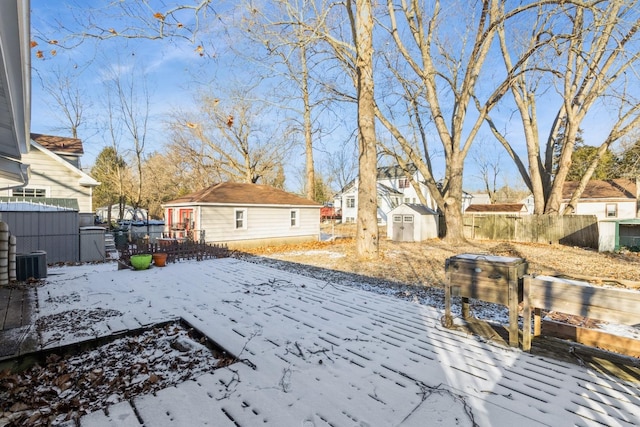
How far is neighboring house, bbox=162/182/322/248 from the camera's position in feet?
48.6

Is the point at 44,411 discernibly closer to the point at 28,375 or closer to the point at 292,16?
the point at 28,375

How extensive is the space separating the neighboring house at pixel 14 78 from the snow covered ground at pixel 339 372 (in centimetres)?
265

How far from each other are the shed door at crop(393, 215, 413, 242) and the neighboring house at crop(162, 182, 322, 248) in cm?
498

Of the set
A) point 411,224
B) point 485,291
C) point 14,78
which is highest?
point 14,78

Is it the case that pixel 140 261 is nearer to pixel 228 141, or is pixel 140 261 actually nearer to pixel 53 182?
pixel 53 182

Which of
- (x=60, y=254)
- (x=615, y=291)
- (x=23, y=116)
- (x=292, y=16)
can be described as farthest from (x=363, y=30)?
(x=60, y=254)

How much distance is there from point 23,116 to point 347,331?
5.06 meters

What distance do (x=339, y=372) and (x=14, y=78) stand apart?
414cm

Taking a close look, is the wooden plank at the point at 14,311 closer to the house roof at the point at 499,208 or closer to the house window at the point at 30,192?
the house window at the point at 30,192

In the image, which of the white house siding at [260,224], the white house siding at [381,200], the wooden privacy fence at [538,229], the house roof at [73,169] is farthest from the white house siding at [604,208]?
the house roof at [73,169]

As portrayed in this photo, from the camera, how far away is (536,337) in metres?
3.68

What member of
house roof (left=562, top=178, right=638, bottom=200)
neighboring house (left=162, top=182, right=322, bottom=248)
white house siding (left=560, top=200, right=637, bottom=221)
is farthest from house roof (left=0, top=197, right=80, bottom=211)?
house roof (left=562, top=178, right=638, bottom=200)

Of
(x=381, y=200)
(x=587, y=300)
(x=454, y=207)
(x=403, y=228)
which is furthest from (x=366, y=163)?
(x=381, y=200)

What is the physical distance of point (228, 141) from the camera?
955 inches
